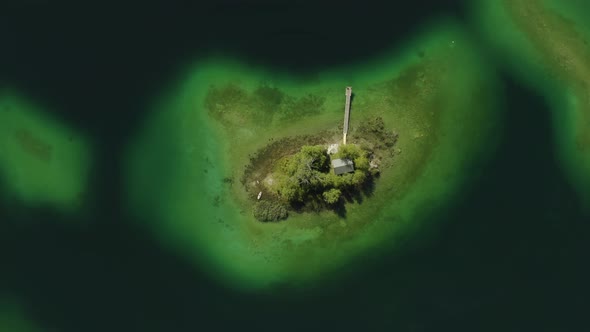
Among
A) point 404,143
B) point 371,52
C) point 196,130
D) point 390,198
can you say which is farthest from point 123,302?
point 371,52

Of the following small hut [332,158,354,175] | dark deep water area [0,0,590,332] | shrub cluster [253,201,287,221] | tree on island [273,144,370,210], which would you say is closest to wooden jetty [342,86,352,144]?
tree on island [273,144,370,210]

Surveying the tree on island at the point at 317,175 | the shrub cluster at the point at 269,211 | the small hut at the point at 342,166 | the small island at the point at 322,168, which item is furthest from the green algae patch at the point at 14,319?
the small hut at the point at 342,166

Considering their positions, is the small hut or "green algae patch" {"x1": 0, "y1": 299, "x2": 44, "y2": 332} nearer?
the small hut

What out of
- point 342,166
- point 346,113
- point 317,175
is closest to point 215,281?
point 317,175

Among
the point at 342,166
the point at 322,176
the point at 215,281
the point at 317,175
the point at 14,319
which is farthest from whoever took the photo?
the point at 215,281

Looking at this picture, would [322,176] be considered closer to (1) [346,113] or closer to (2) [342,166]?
(2) [342,166]

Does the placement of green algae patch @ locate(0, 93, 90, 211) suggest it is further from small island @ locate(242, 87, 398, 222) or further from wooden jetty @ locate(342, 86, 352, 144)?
wooden jetty @ locate(342, 86, 352, 144)
